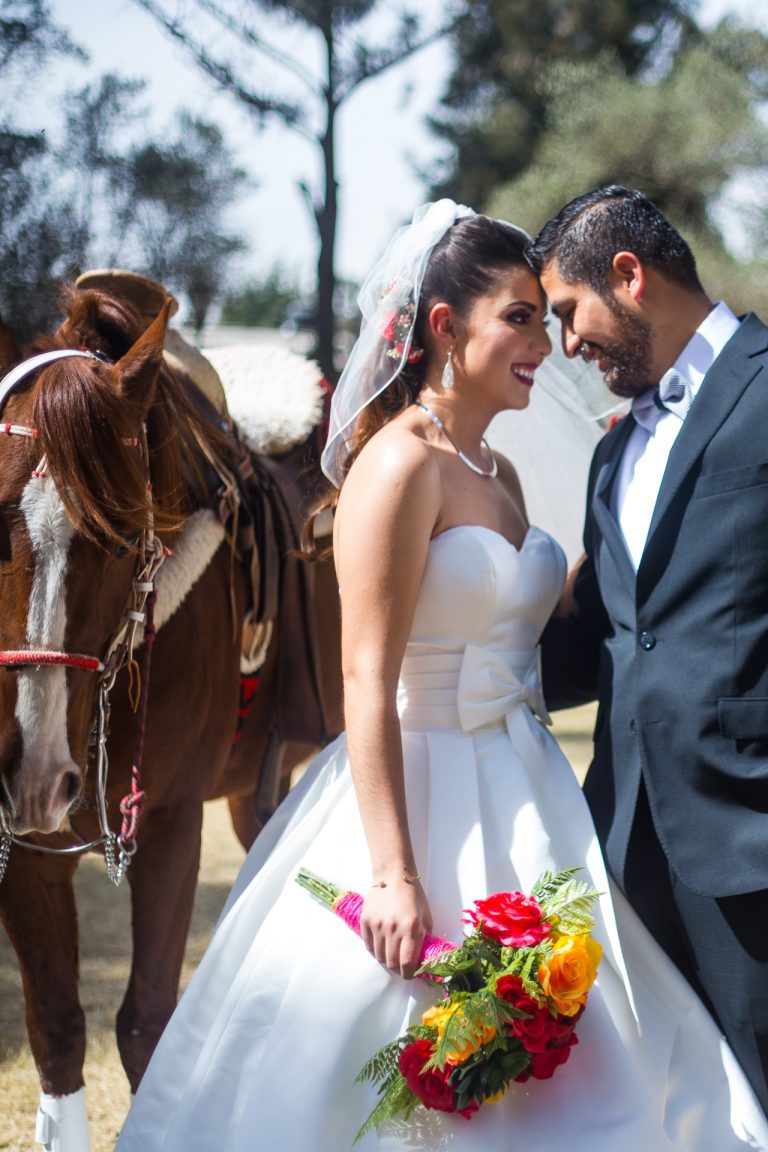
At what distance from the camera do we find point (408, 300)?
94.0 inches

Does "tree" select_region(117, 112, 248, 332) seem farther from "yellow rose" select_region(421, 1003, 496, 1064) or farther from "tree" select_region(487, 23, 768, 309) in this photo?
"tree" select_region(487, 23, 768, 309)

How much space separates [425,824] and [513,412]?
150 cm

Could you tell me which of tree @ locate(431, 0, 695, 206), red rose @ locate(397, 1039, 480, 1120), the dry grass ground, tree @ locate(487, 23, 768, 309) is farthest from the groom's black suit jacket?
tree @ locate(431, 0, 695, 206)

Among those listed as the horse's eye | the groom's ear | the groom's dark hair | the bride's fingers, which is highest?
the groom's dark hair

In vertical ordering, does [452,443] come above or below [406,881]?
above

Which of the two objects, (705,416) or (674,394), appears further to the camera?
(674,394)

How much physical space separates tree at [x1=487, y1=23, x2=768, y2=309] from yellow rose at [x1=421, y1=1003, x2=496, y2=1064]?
20639mm

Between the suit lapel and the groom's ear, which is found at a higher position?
the groom's ear

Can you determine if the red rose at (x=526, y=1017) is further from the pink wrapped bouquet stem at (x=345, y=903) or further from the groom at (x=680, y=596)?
the groom at (x=680, y=596)

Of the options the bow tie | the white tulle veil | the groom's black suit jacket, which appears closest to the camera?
the groom's black suit jacket

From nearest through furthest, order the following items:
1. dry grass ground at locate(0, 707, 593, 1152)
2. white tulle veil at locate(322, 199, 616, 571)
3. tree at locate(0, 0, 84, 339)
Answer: white tulle veil at locate(322, 199, 616, 571) → dry grass ground at locate(0, 707, 593, 1152) → tree at locate(0, 0, 84, 339)

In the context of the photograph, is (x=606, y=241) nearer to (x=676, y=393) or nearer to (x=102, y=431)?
(x=676, y=393)

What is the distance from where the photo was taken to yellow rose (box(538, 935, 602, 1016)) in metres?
1.85

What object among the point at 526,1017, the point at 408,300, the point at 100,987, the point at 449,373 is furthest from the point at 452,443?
the point at 100,987
